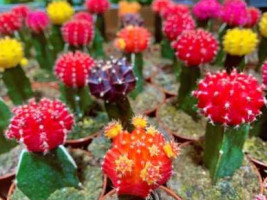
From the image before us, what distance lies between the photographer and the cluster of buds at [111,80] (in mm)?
1146

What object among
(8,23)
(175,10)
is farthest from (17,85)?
(175,10)

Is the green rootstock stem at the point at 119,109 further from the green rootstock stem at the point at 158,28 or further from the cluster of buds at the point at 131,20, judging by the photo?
the green rootstock stem at the point at 158,28

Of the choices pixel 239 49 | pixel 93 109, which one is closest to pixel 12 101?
pixel 93 109

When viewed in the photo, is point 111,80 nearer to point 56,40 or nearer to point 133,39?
point 133,39

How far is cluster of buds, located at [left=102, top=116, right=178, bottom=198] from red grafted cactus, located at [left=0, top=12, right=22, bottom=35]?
49.7 inches

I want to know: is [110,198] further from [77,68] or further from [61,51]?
[61,51]

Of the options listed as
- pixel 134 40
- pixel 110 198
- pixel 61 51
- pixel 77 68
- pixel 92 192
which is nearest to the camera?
pixel 110 198

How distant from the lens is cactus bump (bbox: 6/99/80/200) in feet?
3.46

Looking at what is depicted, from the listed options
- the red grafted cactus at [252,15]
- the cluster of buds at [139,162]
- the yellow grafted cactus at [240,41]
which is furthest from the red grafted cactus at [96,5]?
the cluster of buds at [139,162]

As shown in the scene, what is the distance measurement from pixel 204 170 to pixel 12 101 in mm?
967

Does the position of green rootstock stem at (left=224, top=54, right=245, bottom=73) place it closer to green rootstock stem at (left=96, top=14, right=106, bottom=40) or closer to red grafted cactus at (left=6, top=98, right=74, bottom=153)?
red grafted cactus at (left=6, top=98, right=74, bottom=153)

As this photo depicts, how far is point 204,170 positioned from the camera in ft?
4.22

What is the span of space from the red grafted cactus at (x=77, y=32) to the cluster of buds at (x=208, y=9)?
612mm

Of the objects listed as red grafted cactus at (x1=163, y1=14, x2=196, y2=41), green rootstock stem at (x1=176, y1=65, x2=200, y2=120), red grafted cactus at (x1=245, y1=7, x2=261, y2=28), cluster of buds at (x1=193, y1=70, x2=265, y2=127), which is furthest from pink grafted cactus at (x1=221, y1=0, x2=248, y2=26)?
cluster of buds at (x1=193, y1=70, x2=265, y2=127)
